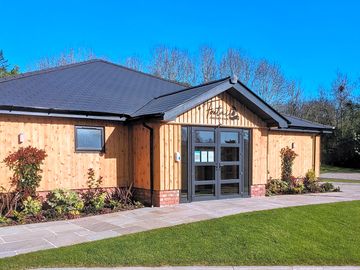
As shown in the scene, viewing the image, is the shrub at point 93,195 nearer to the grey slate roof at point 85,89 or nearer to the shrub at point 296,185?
the grey slate roof at point 85,89

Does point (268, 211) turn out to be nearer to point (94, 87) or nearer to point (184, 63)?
point (94, 87)

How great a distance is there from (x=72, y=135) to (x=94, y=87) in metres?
3.01

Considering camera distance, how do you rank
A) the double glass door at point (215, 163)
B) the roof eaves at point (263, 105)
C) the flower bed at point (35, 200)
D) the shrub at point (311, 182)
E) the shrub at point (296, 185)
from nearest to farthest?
the flower bed at point (35, 200) < the double glass door at point (215, 163) < the roof eaves at point (263, 105) < the shrub at point (296, 185) < the shrub at point (311, 182)

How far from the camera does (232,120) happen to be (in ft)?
41.0

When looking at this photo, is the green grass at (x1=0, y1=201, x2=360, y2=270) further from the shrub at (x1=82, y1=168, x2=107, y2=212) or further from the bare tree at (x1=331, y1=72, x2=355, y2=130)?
the bare tree at (x1=331, y1=72, x2=355, y2=130)

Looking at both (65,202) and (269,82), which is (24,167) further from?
(269,82)

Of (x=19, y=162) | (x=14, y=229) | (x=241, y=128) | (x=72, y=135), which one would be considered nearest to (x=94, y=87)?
(x=72, y=135)

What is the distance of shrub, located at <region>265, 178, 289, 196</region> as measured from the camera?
14.4 metres

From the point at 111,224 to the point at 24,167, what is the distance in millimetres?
3415

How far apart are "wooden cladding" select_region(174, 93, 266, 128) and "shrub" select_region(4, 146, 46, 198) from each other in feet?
14.5

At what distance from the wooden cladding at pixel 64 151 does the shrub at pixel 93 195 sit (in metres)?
0.17

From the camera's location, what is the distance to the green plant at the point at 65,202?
31.9 feet

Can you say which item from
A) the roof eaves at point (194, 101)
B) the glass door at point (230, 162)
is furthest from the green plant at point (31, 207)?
the glass door at point (230, 162)

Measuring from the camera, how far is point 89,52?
112ft
